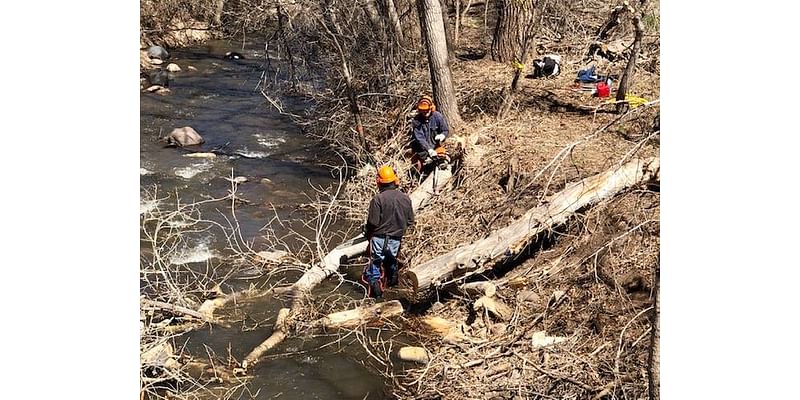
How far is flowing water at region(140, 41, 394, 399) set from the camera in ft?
26.2

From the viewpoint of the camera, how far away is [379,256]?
9258 millimetres

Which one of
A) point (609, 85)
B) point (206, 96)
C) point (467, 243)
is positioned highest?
point (609, 85)

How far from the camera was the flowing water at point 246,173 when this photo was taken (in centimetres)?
797

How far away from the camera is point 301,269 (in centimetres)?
973

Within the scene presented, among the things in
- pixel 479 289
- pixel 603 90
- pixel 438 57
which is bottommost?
→ pixel 479 289

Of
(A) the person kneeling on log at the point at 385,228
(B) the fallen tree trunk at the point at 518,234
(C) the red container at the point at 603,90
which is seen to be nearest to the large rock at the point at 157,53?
(C) the red container at the point at 603,90

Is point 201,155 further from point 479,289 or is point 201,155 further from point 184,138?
point 479,289

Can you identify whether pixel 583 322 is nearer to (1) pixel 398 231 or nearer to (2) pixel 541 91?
(1) pixel 398 231

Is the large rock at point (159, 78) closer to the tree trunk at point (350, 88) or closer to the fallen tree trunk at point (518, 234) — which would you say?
the tree trunk at point (350, 88)

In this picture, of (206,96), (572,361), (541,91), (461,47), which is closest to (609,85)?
(541,91)

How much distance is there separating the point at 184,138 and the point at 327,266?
691cm

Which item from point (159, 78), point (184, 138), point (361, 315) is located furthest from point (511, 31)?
point (159, 78)

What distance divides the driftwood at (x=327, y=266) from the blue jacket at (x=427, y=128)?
0.41m

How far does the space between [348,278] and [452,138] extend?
2872 mm
